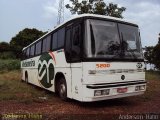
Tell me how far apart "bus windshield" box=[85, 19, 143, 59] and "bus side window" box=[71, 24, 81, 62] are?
1.41ft

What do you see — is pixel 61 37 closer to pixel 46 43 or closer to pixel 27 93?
pixel 46 43

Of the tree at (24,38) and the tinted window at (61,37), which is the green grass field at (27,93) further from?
the tree at (24,38)

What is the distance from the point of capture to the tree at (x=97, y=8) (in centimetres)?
2675

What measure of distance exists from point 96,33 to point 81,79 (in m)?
1.56

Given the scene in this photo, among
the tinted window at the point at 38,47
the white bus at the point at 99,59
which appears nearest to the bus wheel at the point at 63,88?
the white bus at the point at 99,59

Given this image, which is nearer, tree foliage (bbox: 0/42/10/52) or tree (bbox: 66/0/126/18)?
tree (bbox: 66/0/126/18)

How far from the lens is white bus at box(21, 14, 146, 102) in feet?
31.4

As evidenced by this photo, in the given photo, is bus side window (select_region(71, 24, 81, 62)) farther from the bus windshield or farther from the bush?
the bush

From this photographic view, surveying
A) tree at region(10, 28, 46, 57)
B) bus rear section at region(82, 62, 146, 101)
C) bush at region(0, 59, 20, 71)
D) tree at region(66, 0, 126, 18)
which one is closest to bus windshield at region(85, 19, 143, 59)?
bus rear section at region(82, 62, 146, 101)

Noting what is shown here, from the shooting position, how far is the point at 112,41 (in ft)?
33.3

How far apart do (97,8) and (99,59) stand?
17815 mm

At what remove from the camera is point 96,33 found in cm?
987

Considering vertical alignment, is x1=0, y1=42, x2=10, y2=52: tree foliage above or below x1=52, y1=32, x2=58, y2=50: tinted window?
above

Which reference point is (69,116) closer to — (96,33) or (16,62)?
(96,33)
